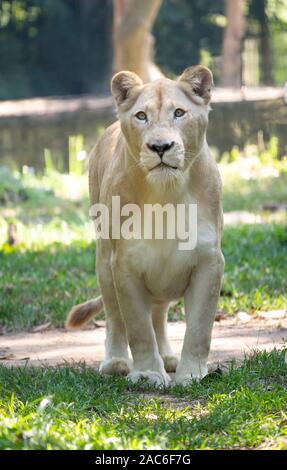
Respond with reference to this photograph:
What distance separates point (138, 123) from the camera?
16.3 feet

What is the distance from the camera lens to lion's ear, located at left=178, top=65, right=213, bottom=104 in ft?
16.9

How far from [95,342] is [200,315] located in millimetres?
1561

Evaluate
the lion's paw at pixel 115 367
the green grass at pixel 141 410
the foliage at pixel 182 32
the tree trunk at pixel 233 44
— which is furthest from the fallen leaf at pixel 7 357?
the foliage at pixel 182 32

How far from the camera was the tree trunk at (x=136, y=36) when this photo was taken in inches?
575

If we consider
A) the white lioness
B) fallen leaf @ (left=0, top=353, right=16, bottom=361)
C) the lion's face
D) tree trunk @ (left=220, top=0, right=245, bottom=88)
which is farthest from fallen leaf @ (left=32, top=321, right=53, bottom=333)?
tree trunk @ (left=220, top=0, right=245, bottom=88)

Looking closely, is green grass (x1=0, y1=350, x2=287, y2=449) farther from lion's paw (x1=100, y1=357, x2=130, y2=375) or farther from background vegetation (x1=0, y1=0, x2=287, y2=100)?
background vegetation (x1=0, y1=0, x2=287, y2=100)

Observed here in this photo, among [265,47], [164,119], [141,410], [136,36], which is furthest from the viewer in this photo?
[265,47]

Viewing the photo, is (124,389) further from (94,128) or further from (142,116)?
(94,128)

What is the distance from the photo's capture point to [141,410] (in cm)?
448

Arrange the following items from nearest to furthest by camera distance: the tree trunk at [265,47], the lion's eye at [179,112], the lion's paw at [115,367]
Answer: the lion's eye at [179,112] < the lion's paw at [115,367] < the tree trunk at [265,47]

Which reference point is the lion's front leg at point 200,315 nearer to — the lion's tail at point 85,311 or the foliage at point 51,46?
the lion's tail at point 85,311

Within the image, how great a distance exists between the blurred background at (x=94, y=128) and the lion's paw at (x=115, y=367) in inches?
62.1

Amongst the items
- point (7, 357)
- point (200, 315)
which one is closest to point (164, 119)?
point (200, 315)

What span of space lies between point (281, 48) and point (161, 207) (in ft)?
75.4
